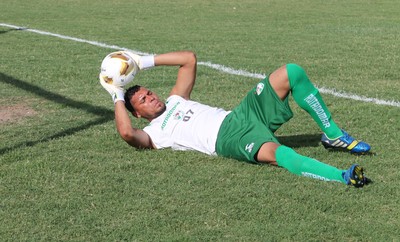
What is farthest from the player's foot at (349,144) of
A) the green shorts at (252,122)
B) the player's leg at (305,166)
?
the player's leg at (305,166)

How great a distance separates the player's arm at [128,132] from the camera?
618 cm

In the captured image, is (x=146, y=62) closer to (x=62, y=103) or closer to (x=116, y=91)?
(x=116, y=91)

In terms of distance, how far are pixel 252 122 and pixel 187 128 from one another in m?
0.60

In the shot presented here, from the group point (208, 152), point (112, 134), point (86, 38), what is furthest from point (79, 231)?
point (86, 38)

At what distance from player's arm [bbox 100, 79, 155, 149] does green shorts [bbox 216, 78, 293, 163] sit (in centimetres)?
64

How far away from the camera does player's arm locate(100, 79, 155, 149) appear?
6.18 m

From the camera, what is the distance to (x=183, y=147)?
20.9ft

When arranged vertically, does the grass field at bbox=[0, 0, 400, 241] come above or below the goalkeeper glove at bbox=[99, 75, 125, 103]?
below

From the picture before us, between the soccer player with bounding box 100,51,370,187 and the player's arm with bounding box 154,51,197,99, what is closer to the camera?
the soccer player with bounding box 100,51,370,187

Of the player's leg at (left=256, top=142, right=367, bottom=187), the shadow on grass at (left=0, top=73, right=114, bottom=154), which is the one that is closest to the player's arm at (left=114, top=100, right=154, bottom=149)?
the shadow on grass at (left=0, top=73, right=114, bottom=154)

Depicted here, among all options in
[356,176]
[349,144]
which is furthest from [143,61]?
[356,176]

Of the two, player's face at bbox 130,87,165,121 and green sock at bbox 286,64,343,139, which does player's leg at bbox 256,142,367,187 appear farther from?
player's face at bbox 130,87,165,121

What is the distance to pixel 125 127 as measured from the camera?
6.17 metres

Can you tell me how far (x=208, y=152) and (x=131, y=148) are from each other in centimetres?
72
